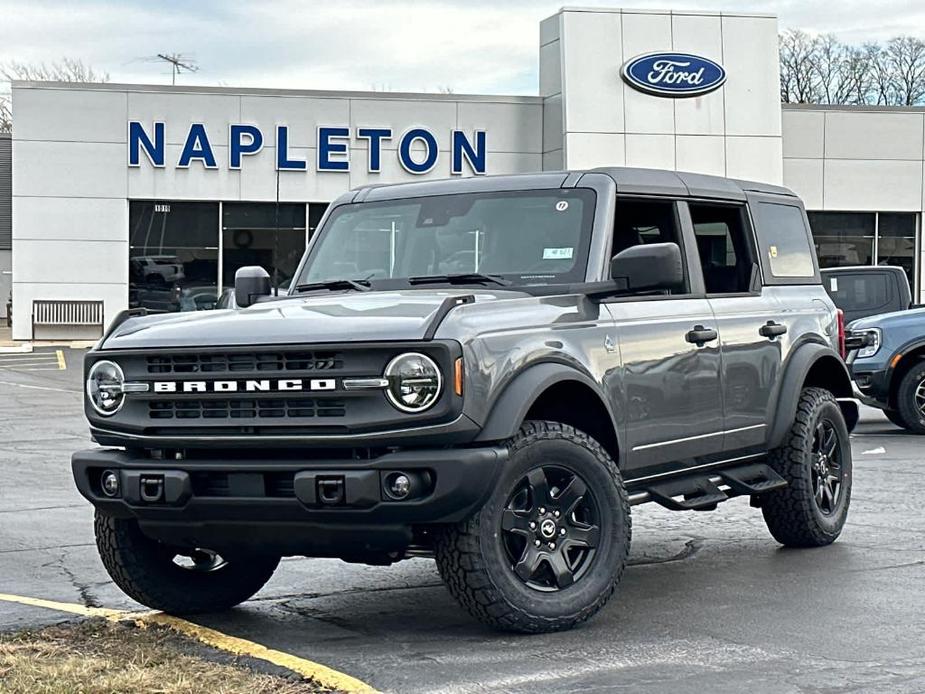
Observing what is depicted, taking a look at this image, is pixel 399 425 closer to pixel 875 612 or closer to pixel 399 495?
pixel 399 495

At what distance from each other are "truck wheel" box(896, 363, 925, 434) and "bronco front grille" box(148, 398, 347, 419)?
11.2 m

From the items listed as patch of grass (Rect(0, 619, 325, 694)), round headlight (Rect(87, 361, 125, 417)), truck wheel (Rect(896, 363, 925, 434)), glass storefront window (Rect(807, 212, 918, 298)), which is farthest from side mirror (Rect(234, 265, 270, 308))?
glass storefront window (Rect(807, 212, 918, 298))

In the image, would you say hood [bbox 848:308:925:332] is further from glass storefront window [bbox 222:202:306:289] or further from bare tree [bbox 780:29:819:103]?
bare tree [bbox 780:29:819:103]

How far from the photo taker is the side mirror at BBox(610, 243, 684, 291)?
6660mm

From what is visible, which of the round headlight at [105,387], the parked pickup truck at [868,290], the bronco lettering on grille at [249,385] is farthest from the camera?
the parked pickup truck at [868,290]

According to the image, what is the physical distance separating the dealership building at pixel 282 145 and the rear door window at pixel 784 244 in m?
24.7

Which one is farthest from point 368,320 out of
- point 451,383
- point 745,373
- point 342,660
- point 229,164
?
point 229,164

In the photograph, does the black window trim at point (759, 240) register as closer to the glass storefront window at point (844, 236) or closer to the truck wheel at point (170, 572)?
the truck wheel at point (170, 572)

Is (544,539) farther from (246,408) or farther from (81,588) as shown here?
(81,588)

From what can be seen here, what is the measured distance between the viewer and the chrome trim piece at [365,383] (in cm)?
579

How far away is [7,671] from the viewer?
556 centimetres

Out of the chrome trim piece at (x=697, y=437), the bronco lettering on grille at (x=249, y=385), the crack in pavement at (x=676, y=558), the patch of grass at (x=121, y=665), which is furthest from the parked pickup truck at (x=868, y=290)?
the patch of grass at (x=121, y=665)

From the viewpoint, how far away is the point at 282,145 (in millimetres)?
34375

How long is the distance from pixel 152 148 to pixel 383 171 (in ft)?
17.0
